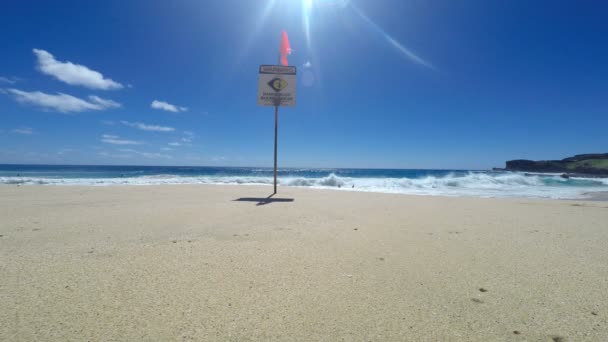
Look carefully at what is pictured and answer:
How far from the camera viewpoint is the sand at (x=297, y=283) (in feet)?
4.81

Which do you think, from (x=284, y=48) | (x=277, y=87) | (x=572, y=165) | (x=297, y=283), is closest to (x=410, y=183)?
(x=277, y=87)

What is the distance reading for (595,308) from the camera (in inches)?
68.3

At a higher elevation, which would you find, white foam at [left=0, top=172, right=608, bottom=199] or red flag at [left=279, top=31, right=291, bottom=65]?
red flag at [left=279, top=31, right=291, bottom=65]

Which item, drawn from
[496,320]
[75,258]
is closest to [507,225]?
[496,320]

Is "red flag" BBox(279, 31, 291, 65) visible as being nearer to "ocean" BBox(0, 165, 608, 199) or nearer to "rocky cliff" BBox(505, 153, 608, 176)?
"ocean" BBox(0, 165, 608, 199)

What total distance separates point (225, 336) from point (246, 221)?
9.84 ft

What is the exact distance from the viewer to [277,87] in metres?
9.12

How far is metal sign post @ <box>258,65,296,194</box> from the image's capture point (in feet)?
29.9

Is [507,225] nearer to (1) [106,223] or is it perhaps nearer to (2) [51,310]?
(2) [51,310]

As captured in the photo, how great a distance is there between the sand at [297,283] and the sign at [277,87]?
628 centimetres

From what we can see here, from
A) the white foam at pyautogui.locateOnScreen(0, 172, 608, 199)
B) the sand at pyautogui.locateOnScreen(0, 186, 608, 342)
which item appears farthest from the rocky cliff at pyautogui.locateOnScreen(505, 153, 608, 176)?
the sand at pyautogui.locateOnScreen(0, 186, 608, 342)

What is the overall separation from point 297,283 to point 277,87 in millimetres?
8230

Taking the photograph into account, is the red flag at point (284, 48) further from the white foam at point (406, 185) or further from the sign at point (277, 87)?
the white foam at point (406, 185)

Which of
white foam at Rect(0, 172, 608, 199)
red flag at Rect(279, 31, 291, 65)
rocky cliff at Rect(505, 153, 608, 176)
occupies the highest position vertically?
red flag at Rect(279, 31, 291, 65)
